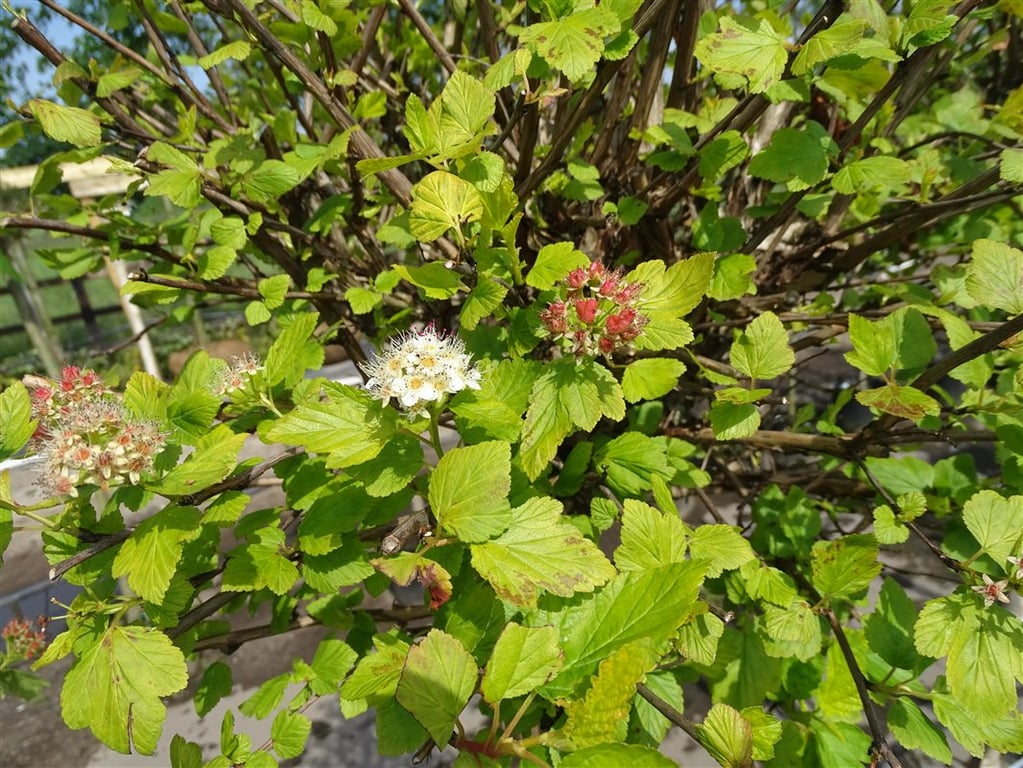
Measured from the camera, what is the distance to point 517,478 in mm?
705

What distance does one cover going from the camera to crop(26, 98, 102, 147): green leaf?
2.65 ft

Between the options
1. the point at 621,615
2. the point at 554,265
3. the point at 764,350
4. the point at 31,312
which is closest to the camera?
the point at 621,615

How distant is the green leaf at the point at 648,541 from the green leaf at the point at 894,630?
0.36 m

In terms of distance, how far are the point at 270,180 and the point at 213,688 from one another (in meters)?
0.79

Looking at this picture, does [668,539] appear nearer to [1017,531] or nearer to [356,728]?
[1017,531]

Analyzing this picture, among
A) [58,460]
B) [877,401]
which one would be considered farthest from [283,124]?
[877,401]

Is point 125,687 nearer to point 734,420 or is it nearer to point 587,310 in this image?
point 587,310

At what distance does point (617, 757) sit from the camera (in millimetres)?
443

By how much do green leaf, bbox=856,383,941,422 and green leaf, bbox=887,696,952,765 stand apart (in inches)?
14.9

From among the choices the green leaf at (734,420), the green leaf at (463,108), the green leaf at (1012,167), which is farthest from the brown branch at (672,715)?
the green leaf at (1012,167)

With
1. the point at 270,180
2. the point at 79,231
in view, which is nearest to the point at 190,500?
the point at 270,180

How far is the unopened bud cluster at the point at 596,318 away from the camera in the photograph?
23.8 inches

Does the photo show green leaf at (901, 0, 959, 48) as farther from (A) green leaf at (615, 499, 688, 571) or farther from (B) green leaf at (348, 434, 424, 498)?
(B) green leaf at (348, 434, 424, 498)

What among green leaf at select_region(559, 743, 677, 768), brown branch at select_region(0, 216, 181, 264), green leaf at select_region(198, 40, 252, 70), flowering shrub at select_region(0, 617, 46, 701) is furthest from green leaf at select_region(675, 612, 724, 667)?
flowering shrub at select_region(0, 617, 46, 701)
